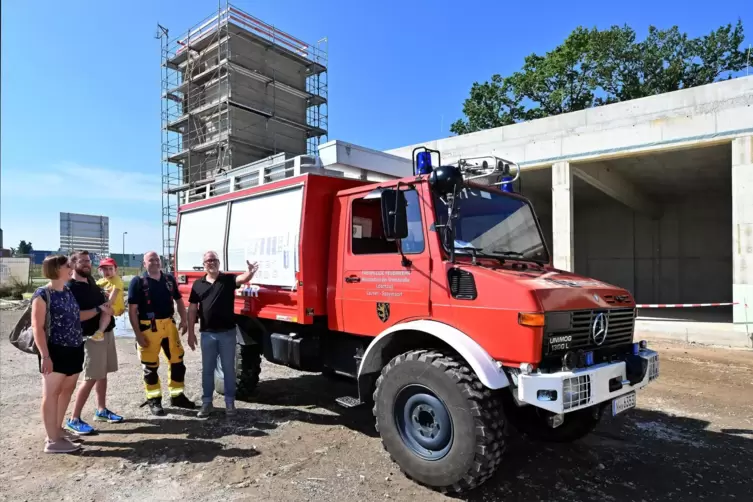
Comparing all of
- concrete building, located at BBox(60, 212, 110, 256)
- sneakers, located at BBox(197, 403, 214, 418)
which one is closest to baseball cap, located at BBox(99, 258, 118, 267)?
sneakers, located at BBox(197, 403, 214, 418)

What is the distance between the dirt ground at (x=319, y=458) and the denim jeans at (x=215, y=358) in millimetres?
303

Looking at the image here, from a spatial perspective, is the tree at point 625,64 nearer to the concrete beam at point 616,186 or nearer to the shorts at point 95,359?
the concrete beam at point 616,186

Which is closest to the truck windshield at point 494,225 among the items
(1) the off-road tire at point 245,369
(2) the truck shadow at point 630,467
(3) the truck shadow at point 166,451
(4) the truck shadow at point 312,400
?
(2) the truck shadow at point 630,467

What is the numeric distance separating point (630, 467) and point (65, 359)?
4.95 m

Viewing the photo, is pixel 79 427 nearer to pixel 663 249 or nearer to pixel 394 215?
pixel 394 215

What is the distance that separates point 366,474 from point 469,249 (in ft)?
6.56

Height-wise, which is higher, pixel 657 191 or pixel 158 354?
pixel 657 191

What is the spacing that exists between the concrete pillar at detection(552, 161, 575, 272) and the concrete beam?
1.10 ft

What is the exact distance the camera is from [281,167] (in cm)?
535

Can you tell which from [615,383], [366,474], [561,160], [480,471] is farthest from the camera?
[561,160]

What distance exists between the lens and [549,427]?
14.3ft

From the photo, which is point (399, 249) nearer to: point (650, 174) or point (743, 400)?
point (743, 400)

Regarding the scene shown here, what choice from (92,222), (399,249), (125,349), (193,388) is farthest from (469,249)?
(92,222)

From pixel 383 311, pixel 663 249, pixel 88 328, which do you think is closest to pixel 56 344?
pixel 88 328
